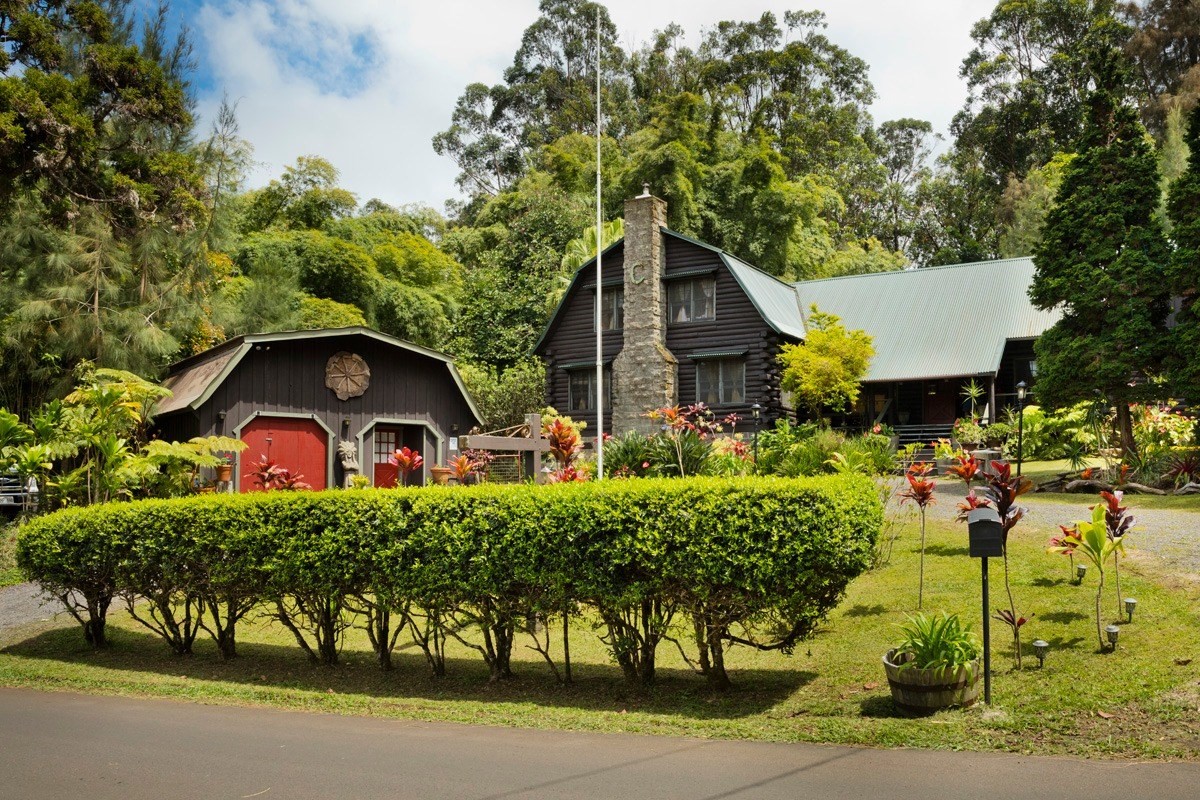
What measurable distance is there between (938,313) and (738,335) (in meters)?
6.66

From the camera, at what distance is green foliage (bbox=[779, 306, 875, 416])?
26.1 metres

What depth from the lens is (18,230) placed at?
69.4 ft

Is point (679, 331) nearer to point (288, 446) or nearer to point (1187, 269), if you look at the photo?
point (288, 446)

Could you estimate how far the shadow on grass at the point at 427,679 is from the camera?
7.66m

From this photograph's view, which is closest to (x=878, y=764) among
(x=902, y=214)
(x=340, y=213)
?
(x=340, y=213)

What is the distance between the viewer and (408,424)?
862 inches

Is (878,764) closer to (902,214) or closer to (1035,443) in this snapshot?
(1035,443)

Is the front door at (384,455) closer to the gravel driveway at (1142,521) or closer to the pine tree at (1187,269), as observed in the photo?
the gravel driveway at (1142,521)

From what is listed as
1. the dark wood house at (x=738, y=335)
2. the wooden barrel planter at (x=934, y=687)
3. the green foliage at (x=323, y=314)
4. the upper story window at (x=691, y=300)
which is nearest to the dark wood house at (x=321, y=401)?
the dark wood house at (x=738, y=335)

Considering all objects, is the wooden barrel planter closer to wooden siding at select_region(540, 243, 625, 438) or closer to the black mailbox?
the black mailbox

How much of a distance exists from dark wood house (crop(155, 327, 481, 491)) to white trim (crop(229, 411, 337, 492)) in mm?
22

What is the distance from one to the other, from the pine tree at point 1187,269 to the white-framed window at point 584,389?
16006 millimetres

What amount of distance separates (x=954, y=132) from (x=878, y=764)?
5307 cm

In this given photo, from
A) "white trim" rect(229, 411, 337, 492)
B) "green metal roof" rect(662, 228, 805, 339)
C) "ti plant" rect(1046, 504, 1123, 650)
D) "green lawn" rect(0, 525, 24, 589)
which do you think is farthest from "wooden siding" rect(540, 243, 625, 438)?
"ti plant" rect(1046, 504, 1123, 650)
